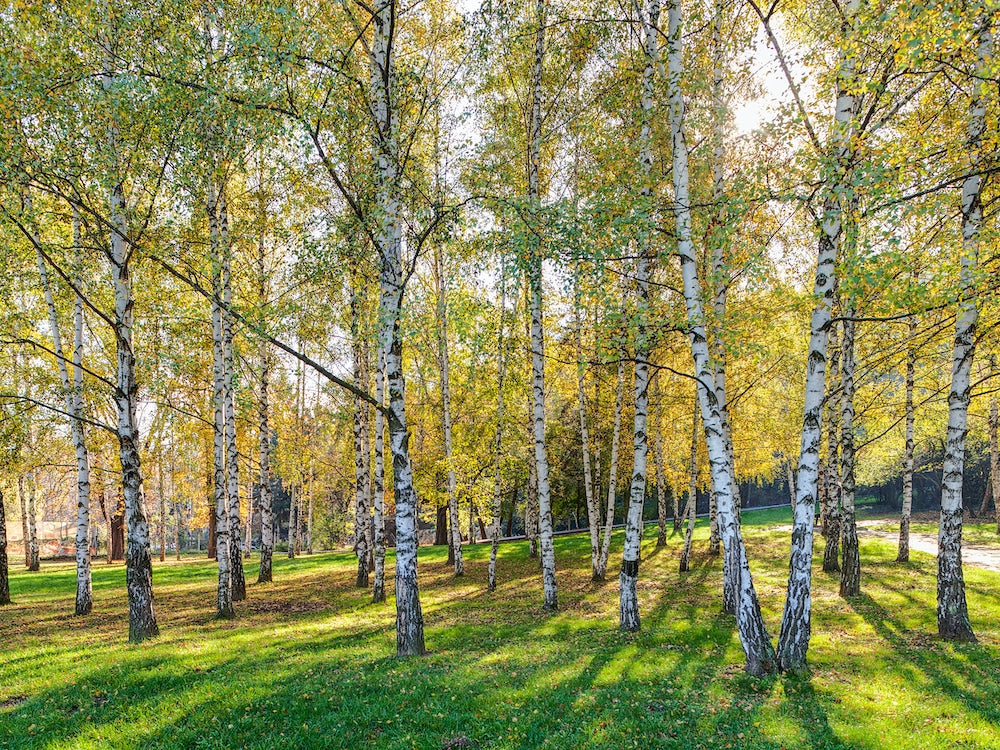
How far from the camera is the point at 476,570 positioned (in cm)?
2255

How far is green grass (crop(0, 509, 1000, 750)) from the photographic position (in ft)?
21.9

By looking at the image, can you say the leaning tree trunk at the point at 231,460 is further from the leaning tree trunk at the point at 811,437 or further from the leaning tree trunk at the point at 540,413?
the leaning tree trunk at the point at 811,437

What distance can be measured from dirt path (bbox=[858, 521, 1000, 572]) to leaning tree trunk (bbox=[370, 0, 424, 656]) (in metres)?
19.8

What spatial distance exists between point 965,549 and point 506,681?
2497cm

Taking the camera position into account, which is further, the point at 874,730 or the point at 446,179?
the point at 446,179

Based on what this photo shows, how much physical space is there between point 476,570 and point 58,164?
19.1 meters

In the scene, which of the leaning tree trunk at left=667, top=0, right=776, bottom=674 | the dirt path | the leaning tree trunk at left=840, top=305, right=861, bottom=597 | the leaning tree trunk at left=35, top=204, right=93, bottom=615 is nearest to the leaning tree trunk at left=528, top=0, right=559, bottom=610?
the leaning tree trunk at left=667, top=0, right=776, bottom=674

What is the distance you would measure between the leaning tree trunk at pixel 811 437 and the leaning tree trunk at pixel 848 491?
6.47 m

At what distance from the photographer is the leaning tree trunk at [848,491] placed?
1435 centimetres

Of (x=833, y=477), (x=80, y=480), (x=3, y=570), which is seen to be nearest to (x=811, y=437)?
(x=833, y=477)

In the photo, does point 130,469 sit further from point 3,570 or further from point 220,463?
point 3,570

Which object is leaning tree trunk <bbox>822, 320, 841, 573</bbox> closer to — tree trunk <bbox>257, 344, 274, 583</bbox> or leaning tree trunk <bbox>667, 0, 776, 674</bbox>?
leaning tree trunk <bbox>667, 0, 776, 674</bbox>

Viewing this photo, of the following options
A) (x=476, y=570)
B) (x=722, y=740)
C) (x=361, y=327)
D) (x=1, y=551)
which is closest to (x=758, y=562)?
(x=476, y=570)

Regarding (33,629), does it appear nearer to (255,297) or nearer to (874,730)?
(255,297)
